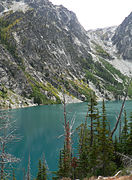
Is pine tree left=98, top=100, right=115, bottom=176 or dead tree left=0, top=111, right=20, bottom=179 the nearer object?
dead tree left=0, top=111, right=20, bottom=179

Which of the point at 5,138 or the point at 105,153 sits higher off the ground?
the point at 5,138

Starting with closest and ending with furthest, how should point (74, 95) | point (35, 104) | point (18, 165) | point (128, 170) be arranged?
point (128, 170) < point (18, 165) < point (35, 104) < point (74, 95)

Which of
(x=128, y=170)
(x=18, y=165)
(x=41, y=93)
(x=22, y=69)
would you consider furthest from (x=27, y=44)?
(x=128, y=170)

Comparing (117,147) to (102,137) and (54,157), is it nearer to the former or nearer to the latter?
(102,137)

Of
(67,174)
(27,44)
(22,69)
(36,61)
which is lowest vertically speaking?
(67,174)

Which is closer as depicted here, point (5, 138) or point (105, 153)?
point (5, 138)

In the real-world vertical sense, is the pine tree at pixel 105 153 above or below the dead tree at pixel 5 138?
below

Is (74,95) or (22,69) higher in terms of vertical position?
(22,69)

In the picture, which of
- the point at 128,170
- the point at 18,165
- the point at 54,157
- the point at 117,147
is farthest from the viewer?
the point at 54,157

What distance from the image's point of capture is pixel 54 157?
39000 mm

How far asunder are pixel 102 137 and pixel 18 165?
70.3ft

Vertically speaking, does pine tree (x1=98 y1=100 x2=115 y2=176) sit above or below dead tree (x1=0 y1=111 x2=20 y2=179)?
below

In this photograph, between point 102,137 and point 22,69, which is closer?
point 102,137

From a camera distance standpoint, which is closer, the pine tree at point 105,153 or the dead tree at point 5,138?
the dead tree at point 5,138
